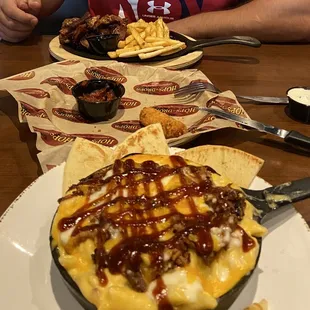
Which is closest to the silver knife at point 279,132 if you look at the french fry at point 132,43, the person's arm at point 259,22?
the french fry at point 132,43

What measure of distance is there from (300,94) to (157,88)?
0.69 metres


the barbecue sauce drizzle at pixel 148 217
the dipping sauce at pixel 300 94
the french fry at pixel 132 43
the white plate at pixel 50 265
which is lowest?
Result: the french fry at pixel 132 43

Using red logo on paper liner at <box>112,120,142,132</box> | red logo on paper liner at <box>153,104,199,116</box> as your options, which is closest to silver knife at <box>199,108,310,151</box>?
red logo on paper liner at <box>153,104,199,116</box>

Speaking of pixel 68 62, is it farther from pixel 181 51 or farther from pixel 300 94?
pixel 300 94

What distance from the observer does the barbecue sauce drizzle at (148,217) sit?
94 cm

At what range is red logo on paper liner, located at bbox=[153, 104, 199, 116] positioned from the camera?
2.13 m

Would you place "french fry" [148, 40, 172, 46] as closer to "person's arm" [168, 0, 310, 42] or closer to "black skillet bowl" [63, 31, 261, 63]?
"black skillet bowl" [63, 31, 261, 63]

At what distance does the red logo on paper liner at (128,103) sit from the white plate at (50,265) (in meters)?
0.98

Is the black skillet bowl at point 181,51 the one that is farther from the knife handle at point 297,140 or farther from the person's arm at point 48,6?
the knife handle at point 297,140

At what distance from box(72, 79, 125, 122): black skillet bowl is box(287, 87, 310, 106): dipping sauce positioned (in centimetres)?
76

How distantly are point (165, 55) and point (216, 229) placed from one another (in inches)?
70.5

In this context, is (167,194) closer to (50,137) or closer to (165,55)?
(50,137)

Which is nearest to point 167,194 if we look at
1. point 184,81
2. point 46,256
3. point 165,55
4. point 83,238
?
point 83,238

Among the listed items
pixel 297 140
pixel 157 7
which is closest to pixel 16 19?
pixel 157 7
